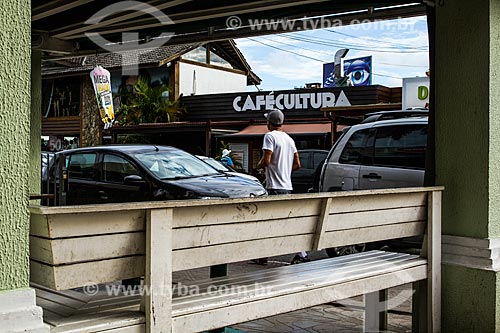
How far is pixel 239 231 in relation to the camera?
3.19 m

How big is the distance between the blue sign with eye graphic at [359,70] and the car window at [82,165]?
51.4 ft

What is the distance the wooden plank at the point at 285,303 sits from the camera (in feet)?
9.63

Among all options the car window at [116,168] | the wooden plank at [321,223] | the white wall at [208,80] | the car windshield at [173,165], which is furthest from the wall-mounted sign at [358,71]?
the wooden plank at [321,223]

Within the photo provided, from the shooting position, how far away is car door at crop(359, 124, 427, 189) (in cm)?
744

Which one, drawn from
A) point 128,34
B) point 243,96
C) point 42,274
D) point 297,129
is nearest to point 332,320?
point 42,274

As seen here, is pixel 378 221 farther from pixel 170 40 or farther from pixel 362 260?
pixel 170 40

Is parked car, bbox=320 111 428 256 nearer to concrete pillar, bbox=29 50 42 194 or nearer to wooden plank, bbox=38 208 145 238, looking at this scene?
concrete pillar, bbox=29 50 42 194

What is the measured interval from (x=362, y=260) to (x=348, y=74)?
20.7m

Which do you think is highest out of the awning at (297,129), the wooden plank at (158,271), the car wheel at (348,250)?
the awning at (297,129)

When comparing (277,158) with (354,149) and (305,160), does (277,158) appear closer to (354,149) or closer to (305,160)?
(354,149)

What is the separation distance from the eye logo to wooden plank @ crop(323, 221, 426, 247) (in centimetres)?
310

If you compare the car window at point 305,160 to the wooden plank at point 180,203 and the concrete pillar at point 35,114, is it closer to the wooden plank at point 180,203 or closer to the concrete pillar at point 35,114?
the concrete pillar at point 35,114

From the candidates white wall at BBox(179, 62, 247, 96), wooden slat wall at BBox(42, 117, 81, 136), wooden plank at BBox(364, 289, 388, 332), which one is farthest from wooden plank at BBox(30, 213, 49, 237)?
wooden slat wall at BBox(42, 117, 81, 136)

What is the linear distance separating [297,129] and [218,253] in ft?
55.2
